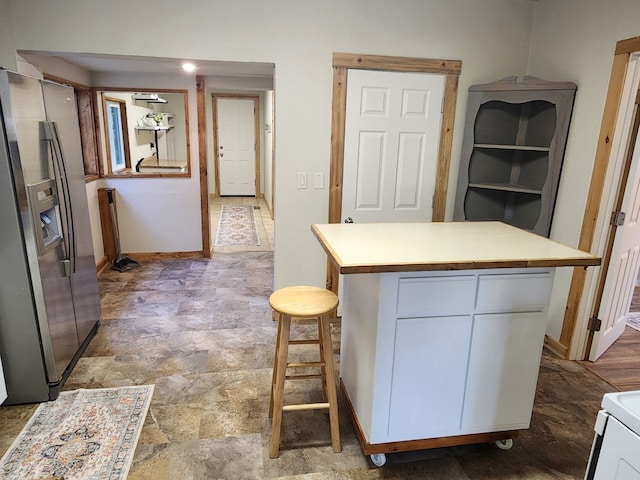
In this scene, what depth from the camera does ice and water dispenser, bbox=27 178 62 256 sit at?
87.8 inches

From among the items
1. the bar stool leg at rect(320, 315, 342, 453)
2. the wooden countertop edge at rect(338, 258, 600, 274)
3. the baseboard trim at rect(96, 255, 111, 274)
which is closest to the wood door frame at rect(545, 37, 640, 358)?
the wooden countertop edge at rect(338, 258, 600, 274)

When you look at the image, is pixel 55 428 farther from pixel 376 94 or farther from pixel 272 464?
pixel 376 94

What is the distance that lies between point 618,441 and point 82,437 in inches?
89.7

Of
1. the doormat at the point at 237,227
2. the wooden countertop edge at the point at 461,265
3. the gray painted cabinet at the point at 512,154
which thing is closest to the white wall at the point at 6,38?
the wooden countertop edge at the point at 461,265

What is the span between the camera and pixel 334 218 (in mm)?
3354

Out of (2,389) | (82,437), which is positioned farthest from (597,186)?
(2,389)

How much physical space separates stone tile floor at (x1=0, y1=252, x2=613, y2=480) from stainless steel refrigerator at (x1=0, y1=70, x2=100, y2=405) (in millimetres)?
231

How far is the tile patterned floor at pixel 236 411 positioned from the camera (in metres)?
1.98

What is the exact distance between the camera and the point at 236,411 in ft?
7.76

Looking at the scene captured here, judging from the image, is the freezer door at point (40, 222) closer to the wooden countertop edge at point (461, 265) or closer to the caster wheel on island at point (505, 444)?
the wooden countertop edge at point (461, 265)

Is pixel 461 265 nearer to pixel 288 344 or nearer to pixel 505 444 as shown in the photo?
pixel 288 344

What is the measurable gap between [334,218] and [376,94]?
100 centimetres

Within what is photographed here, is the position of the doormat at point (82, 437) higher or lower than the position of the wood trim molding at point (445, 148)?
lower

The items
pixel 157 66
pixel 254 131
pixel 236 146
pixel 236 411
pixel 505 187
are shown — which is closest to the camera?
pixel 236 411
